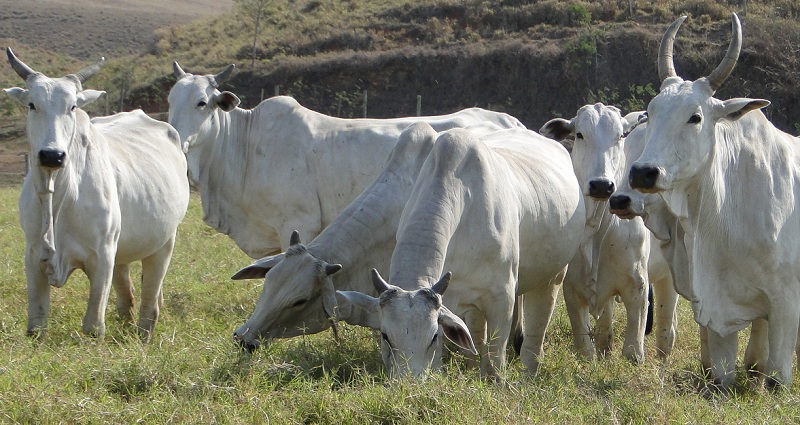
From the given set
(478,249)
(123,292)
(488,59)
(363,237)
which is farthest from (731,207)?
(488,59)

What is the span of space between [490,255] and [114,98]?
Result: 3189 centimetres

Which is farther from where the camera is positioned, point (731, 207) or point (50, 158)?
point (50, 158)

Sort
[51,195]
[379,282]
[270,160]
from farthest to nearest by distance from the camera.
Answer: [270,160], [51,195], [379,282]

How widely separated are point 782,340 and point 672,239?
3.62ft

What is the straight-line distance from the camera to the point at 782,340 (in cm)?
610

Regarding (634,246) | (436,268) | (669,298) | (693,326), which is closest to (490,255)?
(436,268)

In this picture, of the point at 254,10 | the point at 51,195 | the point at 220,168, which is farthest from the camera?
the point at 254,10

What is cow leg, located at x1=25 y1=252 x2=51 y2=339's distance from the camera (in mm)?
7262

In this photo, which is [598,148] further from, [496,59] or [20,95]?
[496,59]

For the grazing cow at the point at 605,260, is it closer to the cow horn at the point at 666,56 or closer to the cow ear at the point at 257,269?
the cow horn at the point at 666,56

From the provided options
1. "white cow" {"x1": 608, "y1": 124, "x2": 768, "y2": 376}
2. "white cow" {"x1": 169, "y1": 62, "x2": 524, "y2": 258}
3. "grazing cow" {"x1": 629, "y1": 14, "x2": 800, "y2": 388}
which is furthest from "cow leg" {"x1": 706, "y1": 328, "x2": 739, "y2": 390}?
"white cow" {"x1": 169, "y1": 62, "x2": 524, "y2": 258}

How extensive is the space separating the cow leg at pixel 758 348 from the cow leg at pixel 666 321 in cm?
145

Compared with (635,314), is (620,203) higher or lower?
higher

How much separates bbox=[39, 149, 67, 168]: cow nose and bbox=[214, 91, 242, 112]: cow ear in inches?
107
